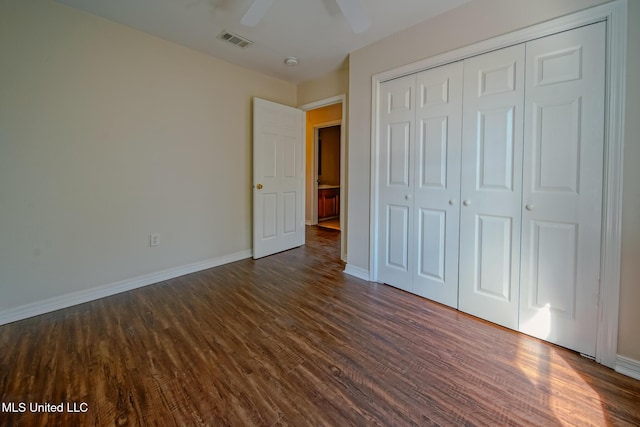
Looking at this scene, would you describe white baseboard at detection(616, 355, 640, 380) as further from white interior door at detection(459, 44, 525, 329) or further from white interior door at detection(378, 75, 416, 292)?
white interior door at detection(378, 75, 416, 292)

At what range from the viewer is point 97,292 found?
251cm

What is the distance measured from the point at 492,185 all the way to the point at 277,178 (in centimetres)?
259

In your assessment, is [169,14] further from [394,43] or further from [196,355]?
[196,355]

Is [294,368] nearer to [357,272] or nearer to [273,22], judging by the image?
[357,272]

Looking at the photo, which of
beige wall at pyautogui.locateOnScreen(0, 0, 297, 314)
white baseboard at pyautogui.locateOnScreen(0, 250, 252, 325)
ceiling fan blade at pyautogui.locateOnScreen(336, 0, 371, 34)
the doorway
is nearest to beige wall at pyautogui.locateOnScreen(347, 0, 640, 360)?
ceiling fan blade at pyautogui.locateOnScreen(336, 0, 371, 34)

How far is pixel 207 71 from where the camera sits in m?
3.14

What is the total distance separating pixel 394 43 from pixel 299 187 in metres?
2.21

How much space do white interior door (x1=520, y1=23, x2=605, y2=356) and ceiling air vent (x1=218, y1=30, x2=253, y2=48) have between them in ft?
7.79

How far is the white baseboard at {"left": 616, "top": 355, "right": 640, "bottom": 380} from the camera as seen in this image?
153 cm

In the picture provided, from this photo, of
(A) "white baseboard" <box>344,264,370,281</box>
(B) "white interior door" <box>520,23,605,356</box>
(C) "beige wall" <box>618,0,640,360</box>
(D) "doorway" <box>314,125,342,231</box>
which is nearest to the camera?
(C) "beige wall" <box>618,0,640,360</box>

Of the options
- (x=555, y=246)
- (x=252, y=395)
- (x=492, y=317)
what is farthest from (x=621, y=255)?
(x=252, y=395)

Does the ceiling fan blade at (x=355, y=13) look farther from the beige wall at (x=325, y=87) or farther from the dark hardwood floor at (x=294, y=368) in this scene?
the dark hardwood floor at (x=294, y=368)

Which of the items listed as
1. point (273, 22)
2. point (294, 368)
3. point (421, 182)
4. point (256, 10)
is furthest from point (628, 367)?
point (273, 22)

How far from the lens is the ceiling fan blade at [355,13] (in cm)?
169
